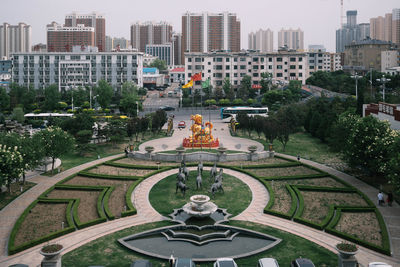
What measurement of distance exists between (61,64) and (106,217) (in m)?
79.0

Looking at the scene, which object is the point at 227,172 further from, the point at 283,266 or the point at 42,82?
the point at 42,82

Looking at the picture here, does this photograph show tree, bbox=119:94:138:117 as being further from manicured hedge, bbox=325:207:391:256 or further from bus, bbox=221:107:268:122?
manicured hedge, bbox=325:207:391:256

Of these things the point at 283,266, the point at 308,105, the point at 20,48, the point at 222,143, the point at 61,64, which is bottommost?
the point at 283,266

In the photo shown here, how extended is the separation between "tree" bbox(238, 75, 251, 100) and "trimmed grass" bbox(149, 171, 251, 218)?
175ft

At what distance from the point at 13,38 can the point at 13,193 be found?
154447 mm

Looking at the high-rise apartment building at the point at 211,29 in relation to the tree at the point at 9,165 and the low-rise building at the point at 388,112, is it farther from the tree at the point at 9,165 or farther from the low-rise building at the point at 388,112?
the tree at the point at 9,165

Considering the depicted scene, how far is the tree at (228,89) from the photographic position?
8325 centimetres

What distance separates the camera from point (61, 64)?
94562 mm

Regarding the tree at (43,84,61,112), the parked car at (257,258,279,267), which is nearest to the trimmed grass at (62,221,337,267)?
the parked car at (257,258,279,267)

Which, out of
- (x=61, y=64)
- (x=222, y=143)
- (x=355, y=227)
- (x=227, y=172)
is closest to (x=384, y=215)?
(x=355, y=227)

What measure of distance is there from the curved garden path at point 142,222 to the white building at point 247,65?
64.0 m

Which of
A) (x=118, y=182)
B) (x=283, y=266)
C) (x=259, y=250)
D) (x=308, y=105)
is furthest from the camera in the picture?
(x=308, y=105)

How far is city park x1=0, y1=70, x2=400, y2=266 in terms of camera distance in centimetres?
1909

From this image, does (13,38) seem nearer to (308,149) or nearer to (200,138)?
(200,138)
